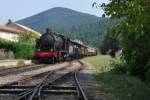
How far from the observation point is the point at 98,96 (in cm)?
1738

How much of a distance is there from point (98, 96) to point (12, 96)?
128 inches

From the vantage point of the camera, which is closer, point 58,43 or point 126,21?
point 126,21

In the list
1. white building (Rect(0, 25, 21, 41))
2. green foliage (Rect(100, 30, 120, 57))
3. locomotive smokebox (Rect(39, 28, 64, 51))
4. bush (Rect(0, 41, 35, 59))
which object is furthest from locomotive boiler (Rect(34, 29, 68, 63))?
white building (Rect(0, 25, 21, 41))

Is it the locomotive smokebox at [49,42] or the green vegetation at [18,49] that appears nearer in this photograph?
the locomotive smokebox at [49,42]

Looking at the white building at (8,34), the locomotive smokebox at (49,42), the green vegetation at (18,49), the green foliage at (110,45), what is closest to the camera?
the locomotive smokebox at (49,42)

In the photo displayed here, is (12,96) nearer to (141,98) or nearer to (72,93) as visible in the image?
(72,93)

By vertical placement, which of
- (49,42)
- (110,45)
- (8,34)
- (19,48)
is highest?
(8,34)

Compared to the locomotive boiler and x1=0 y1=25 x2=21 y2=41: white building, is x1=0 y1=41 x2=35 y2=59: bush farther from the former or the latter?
x1=0 y1=25 x2=21 y2=41: white building

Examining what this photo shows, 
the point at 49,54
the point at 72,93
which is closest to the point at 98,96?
the point at 72,93

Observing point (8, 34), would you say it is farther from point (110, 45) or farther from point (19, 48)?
point (19, 48)

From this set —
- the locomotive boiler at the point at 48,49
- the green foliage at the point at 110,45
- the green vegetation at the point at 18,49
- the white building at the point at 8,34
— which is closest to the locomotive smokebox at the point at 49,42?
the locomotive boiler at the point at 48,49

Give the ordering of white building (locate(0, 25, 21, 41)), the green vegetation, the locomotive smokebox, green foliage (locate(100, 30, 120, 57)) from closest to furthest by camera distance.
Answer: the locomotive smokebox → the green vegetation → green foliage (locate(100, 30, 120, 57)) → white building (locate(0, 25, 21, 41))

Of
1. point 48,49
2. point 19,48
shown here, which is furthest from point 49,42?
point 19,48

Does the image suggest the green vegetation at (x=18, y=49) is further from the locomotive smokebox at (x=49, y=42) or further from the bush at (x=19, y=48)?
the locomotive smokebox at (x=49, y=42)
